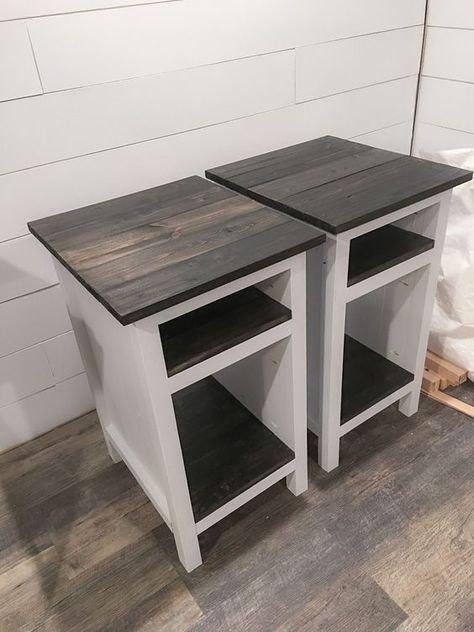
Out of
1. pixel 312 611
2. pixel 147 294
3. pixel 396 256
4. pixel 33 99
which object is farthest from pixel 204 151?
pixel 312 611

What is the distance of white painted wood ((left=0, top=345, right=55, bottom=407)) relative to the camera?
1502mm

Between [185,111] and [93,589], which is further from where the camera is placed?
[185,111]

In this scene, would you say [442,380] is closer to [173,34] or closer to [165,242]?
[165,242]

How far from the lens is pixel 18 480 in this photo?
1538 millimetres

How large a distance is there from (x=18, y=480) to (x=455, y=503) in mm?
1203

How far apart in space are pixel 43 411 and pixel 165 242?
0.84m

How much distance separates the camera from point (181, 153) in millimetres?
1480

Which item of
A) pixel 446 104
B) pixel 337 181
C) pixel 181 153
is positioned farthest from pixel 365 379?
pixel 446 104

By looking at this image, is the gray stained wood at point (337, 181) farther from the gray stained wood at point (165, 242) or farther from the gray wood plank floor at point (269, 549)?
the gray wood plank floor at point (269, 549)

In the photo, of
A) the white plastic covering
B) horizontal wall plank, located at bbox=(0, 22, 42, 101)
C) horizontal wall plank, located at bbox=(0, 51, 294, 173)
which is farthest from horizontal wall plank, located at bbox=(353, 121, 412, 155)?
horizontal wall plank, located at bbox=(0, 22, 42, 101)

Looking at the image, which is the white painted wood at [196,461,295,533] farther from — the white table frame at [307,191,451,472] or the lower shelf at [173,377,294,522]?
the white table frame at [307,191,451,472]

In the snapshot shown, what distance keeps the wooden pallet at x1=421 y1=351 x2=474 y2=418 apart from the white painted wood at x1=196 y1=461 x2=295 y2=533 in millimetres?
605

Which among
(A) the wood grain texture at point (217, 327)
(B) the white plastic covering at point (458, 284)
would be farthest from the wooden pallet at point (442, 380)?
(A) the wood grain texture at point (217, 327)

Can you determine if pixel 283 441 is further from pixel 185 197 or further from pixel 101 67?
pixel 101 67
